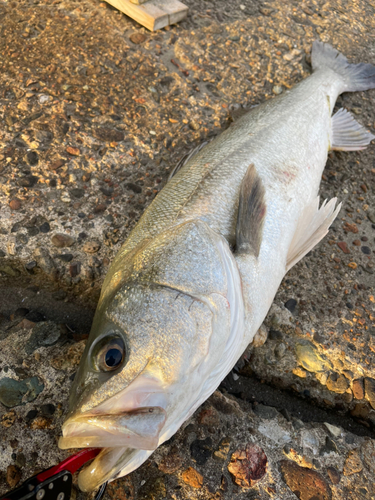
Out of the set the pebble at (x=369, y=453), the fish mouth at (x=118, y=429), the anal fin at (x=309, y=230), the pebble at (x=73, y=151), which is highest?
the pebble at (x=73, y=151)

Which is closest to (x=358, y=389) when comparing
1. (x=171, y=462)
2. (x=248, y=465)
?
(x=248, y=465)

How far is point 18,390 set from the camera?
1923 mm

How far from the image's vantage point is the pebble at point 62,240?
8.15 ft

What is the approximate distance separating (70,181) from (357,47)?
4.14 metres

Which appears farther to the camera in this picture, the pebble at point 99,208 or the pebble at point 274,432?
the pebble at point 99,208

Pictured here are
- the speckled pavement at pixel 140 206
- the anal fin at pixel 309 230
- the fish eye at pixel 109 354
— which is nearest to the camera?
the fish eye at pixel 109 354

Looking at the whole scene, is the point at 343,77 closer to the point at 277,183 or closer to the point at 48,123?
the point at 277,183

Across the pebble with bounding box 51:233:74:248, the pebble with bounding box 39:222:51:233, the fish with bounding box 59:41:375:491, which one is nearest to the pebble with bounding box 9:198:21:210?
the pebble with bounding box 39:222:51:233

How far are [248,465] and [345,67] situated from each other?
399cm

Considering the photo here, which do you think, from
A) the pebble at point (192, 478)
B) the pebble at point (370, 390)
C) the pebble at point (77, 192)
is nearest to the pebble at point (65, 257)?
the pebble at point (77, 192)

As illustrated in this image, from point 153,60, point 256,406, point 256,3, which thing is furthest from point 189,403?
point 256,3

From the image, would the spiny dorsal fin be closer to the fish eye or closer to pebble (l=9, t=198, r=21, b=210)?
the fish eye

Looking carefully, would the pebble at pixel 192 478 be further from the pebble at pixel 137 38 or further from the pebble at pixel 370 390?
the pebble at pixel 137 38

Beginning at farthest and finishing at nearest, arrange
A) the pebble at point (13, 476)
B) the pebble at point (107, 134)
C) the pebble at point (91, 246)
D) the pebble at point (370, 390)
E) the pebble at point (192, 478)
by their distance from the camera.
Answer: the pebble at point (107, 134) → the pebble at point (91, 246) → the pebble at point (370, 390) → the pebble at point (192, 478) → the pebble at point (13, 476)
